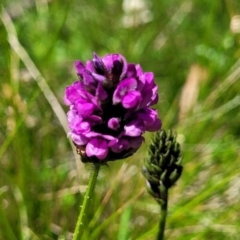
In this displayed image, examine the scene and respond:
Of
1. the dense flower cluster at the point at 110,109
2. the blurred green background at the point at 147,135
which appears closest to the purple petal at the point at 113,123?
the dense flower cluster at the point at 110,109

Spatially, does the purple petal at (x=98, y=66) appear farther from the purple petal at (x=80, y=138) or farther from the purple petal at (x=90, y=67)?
the purple petal at (x=80, y=138)

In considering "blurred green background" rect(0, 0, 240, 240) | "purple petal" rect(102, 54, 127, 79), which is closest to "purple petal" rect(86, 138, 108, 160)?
"purple petal" rect(102, 54, 127, 79)

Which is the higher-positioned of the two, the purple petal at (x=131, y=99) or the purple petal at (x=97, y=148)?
the purple petal at (x=131, y=99)

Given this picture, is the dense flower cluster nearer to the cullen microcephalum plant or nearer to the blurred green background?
the cullen microcephalum plant

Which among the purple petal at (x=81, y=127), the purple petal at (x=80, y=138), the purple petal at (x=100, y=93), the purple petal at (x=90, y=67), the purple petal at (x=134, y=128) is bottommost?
the purple petal at (x=80, y=138)

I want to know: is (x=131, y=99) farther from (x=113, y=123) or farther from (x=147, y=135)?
(x=147, y=135)

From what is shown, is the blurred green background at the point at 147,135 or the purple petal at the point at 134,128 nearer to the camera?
the purple petal at the point at 134,128
